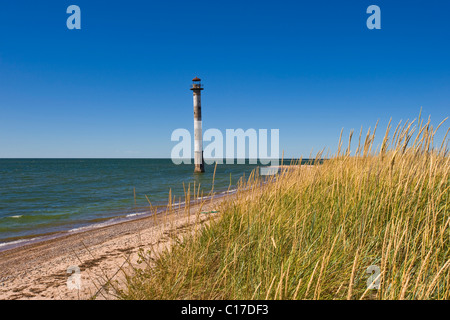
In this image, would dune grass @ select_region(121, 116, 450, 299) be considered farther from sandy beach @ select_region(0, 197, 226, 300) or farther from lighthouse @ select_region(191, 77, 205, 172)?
lighthouse @ select_region(191, 77, 205, 172)

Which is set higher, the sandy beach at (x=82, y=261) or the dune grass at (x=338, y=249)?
the dune grass at (x=338, y=249)

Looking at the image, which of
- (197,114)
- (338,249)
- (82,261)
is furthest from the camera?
(197,114)

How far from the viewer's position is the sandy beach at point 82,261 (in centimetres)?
355

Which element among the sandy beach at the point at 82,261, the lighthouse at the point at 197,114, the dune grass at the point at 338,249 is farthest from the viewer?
the lighthouse at the point at 197,114

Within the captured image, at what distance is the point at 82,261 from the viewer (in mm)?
5277

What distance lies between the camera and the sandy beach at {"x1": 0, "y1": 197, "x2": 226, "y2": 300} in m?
3.55

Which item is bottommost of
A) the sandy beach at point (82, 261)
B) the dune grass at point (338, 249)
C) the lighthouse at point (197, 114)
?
the sandy beach at point (82, 261)

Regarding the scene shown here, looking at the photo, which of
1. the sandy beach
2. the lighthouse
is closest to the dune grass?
the sandy beach

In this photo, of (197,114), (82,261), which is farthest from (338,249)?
(197,114)

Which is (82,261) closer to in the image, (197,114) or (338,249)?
(338,249)

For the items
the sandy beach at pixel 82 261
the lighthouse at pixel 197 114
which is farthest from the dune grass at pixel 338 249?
the lighthouse at pixel 197 114

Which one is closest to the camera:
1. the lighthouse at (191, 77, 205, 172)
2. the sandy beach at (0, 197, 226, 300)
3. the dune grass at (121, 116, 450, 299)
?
the dune grass at (121, 116, 450, 299)

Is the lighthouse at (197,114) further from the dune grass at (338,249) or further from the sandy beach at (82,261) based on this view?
the dune grass at (338,249)
